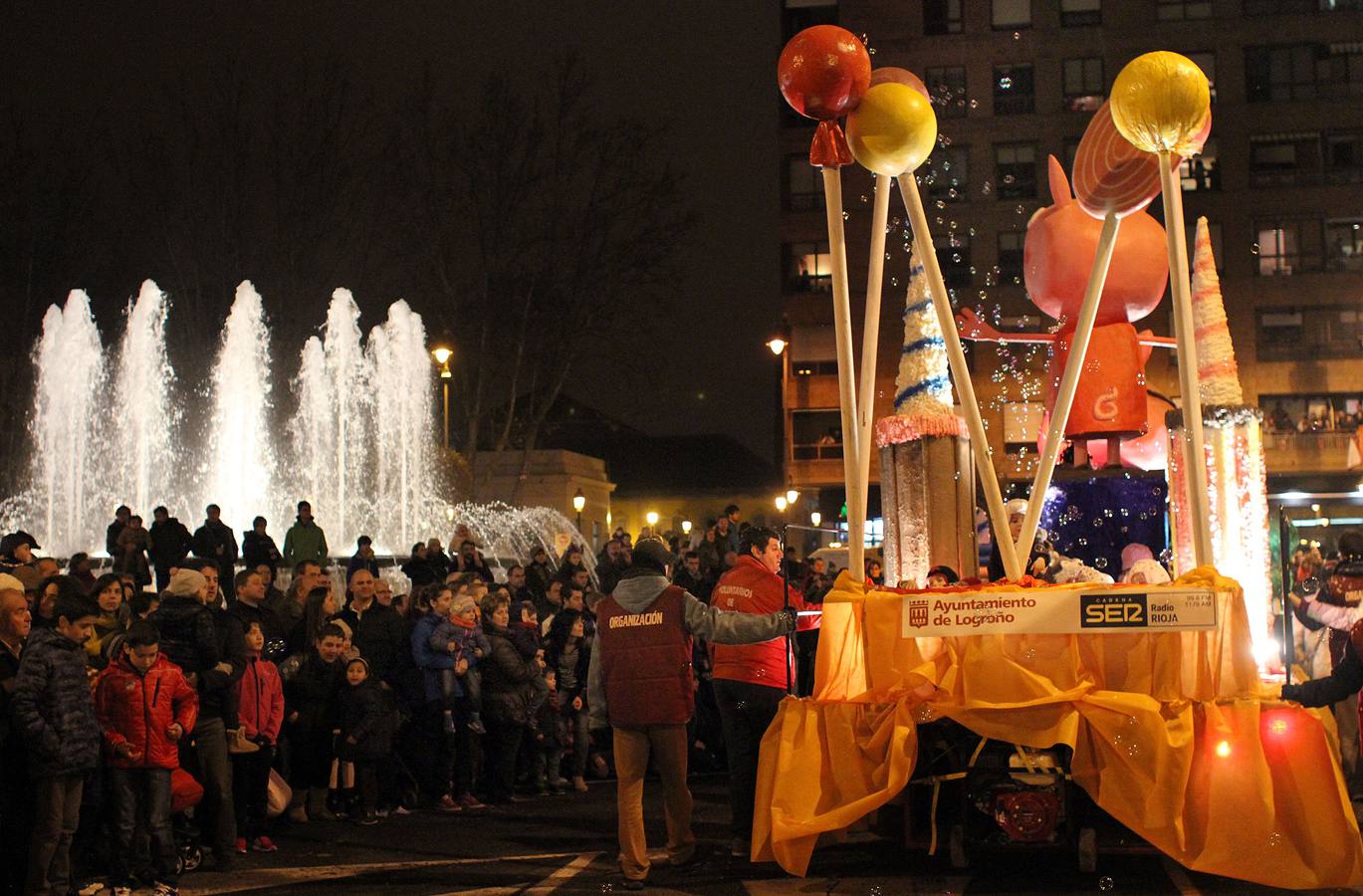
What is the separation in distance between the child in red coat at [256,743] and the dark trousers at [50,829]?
2.21 meters

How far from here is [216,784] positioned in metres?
9.46

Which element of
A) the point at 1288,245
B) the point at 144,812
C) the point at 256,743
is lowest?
the point at 144,812

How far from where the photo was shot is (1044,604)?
25.5ft

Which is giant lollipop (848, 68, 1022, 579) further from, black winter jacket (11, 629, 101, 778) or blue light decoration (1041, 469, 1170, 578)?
blue light decoration (1041, 469, 1170, 578)

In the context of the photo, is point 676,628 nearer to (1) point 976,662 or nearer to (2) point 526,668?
(1) point 976,662

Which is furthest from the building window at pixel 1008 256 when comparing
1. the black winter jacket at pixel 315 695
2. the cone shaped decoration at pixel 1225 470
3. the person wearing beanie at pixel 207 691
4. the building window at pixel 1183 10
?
the person wearing beanie at pixel 207 691

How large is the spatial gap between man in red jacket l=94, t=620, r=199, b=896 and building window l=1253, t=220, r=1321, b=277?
153 ft

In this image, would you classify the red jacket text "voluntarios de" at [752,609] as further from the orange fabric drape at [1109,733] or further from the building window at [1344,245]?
the building window at [1344,245]

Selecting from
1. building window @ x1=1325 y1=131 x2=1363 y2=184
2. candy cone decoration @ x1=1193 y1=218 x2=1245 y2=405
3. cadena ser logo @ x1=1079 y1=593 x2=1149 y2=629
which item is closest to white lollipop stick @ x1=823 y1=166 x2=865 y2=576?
cadena ser logo @ x1=1079 y1=593 x2=1149 y2=629

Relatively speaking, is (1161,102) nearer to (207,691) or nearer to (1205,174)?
(207,691)

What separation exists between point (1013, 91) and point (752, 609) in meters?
44.4

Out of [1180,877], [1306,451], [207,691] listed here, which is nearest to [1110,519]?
[1180,877]

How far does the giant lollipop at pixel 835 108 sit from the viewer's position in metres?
8.32

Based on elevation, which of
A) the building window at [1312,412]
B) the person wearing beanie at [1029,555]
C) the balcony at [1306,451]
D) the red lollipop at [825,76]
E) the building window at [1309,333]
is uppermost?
the building window at [1309,333]
